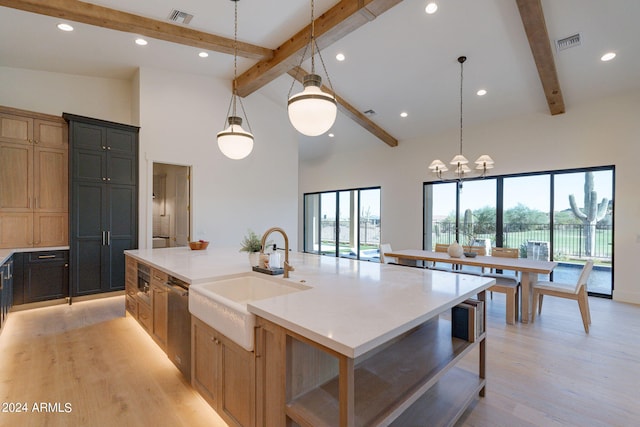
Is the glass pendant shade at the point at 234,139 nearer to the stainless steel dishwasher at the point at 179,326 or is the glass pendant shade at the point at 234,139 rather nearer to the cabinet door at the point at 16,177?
the stainless steel dishwasher at the point at 179,326

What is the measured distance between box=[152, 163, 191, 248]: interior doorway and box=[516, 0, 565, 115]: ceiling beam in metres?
5.60

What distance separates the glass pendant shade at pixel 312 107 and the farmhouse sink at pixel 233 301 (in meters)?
1.19

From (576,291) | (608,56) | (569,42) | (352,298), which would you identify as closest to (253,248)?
(352,298)

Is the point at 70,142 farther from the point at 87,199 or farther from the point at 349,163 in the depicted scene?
the point at 349,163

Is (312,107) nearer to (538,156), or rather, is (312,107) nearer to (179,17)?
(179,17)

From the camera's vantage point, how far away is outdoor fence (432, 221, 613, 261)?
197 inches

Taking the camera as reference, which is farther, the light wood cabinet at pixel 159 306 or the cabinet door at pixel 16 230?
the cabinet door at pixel 16 230

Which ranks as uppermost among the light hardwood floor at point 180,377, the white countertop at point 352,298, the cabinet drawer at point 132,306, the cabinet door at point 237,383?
the white countertop at point 352,298

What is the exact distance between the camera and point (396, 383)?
5.13ft

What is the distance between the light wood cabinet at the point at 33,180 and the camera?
163 inches

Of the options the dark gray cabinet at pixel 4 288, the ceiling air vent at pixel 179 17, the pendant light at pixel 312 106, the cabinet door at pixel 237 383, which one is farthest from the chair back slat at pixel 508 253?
the dark gray cabinet at pixel 4 288

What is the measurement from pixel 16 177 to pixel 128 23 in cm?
267

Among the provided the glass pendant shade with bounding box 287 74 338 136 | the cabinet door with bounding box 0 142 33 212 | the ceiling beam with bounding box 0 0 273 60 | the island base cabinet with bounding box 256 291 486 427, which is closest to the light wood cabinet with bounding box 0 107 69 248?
the cabinet door with bounding box 0 142 33 212

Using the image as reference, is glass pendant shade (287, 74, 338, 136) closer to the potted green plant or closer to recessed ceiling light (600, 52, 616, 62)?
the potted green plant
